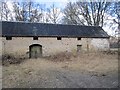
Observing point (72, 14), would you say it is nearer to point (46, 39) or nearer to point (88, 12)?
Answer: point (88, 12)

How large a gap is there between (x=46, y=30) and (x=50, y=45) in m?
2.63

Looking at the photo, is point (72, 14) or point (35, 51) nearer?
point (35, 51)

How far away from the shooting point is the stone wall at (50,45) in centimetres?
2798

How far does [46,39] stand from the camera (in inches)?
1166

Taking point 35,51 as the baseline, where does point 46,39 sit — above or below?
above

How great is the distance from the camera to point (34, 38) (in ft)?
96.0

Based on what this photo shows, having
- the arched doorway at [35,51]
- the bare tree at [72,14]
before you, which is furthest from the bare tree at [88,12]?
the arched doorway at [35,51]

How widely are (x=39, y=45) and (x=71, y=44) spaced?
4422mm

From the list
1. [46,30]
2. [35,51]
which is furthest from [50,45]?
[46,30]

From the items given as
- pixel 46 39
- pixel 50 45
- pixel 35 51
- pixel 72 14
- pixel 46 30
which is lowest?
pixel 35 51

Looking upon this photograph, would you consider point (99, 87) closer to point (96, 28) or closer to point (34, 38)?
point (34, 38)

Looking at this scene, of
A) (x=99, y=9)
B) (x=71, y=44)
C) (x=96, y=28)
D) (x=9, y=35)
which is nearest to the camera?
(x=9, y=35)

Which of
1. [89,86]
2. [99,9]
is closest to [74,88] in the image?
[89,86]

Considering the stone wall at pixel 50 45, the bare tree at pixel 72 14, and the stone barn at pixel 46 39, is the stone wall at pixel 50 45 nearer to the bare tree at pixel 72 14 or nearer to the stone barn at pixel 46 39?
the stone barn at pixel 46 39
